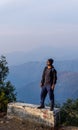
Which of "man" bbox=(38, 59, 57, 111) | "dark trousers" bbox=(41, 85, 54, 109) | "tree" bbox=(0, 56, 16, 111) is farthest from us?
"tree" bbox=(0, 56, 16, 111)

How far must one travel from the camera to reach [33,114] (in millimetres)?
16500

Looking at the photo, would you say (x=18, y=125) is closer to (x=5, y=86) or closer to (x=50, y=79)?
(x=50, y=79)

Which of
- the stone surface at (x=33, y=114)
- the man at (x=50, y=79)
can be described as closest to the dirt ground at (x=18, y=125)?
the stone surface at (x=33, y=114)

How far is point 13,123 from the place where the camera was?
54.4 feet

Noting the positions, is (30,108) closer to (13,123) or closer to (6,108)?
→ (13,123)

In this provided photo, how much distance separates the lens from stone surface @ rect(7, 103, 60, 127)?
16094 mm

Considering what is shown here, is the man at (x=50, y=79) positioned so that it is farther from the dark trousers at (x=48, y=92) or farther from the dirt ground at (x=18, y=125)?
the dirt ground at (x=18, y=125)

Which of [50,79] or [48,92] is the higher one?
[50,79]

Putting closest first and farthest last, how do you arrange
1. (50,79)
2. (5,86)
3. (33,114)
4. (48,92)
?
(50,79), (48,92), (33,114), (5,86)

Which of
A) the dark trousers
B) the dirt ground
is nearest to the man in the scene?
the dark trousers

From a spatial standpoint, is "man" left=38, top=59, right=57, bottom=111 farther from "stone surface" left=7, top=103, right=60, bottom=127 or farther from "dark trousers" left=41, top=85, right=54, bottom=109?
"stone surface" left=7, top=103, right=60, bottom=127

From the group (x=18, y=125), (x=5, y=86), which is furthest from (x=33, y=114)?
(x=5, y=86)

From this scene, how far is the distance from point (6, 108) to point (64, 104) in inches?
439

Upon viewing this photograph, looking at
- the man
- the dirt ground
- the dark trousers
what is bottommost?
the dirt ground
